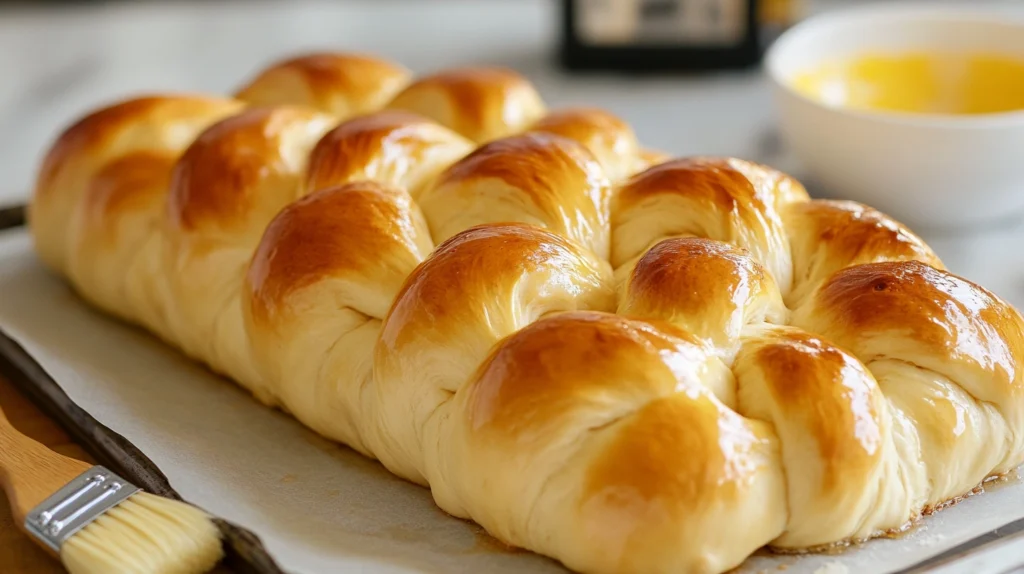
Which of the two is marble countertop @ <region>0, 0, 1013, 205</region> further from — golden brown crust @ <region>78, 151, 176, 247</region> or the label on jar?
golden brown crust @ <region>78, 151, 176, 247</region>

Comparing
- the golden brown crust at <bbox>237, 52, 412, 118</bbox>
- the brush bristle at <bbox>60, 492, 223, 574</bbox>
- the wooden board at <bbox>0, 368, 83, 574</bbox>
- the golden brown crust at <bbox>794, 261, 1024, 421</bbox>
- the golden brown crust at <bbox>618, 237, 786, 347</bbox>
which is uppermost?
the golden brown crust at <bbox>237, 52, 412, 118</bbox>

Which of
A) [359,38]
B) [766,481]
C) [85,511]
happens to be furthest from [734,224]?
[359,38]

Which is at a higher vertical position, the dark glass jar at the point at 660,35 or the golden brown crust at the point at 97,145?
the golden brown crust at the point at 97,145

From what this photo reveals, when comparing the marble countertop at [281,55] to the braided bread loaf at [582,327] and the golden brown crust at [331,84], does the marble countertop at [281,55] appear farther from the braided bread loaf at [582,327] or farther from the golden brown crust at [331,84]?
the braided bread loaf at [582,327]

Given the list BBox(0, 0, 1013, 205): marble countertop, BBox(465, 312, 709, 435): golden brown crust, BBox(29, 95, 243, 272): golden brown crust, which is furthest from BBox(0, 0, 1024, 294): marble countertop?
BBox(465, 312, 709, 435): golden brown crust

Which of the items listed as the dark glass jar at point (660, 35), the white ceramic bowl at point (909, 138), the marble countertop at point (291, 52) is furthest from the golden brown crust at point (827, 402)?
the dark glass jar at point (660, 35)
